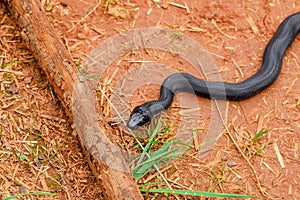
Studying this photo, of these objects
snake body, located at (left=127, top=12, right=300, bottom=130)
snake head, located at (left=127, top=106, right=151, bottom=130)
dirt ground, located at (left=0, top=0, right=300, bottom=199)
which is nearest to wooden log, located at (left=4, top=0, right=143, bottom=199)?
dirt ground, located at (left=0, top=0, right=300, bottom=199)

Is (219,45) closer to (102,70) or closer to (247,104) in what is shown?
(247,104)

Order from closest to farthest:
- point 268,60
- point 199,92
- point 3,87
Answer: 1. point 3,87
2. point 199,92
3. point 268,60

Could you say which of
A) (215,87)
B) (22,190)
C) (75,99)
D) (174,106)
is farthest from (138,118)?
(22,190)

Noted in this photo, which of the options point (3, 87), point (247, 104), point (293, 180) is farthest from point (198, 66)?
point (3, 87)

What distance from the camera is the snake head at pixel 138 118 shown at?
5.09 m

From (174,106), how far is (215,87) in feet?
1.92

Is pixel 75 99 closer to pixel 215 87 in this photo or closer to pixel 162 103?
pixel 162 103

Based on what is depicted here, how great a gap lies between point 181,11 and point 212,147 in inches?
89.0

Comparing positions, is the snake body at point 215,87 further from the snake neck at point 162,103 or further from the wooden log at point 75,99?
the wooden log at point 75,99

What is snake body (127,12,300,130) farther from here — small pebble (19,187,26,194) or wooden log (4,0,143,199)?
small pebble (19,187,26,194)

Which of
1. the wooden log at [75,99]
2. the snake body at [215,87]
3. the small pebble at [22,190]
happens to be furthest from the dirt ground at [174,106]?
the wooden log at [75,99]

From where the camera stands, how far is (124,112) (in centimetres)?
529

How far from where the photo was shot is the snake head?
16.7 feet

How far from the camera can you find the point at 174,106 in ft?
18.1
